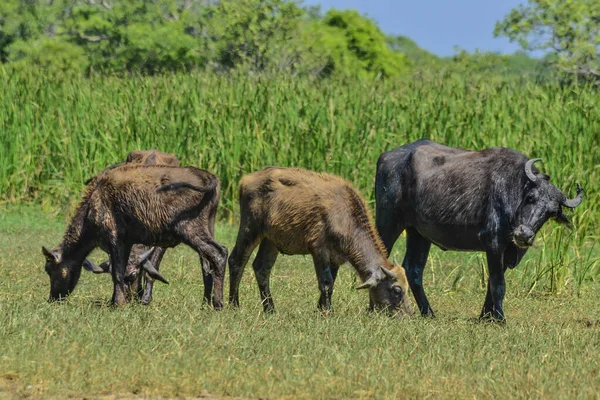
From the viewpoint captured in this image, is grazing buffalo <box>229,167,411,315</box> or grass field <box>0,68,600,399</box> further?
grazing buffalo <box>229,167,411,315</box>

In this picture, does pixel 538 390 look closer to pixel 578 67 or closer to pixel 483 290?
pixel 483 290

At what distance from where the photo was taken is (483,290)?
39.5ft

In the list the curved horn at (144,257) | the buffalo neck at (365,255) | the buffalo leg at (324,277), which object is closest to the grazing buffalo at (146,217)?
the curved horn at (144,257)

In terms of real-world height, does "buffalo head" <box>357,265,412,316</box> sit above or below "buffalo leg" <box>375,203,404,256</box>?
below

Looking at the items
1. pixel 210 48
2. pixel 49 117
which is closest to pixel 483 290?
pixel 49 117

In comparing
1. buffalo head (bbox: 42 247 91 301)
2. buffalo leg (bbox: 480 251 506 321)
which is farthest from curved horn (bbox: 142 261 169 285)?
buffalo leg (bbox: 480 251 506 321)

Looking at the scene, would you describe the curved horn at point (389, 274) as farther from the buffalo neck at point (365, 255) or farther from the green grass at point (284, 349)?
the green grass at point (284, 349)

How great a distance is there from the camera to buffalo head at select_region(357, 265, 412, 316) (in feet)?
31.2

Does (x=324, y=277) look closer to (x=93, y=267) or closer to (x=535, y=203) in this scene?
(x=535, y=203)

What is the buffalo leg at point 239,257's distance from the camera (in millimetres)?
10000

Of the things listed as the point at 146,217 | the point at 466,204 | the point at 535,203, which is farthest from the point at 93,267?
the point at 535,203

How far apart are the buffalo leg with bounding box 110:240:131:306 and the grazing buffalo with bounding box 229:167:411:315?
1209 mm

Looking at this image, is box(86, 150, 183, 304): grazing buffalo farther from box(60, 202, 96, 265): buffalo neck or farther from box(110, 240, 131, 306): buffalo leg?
box(110, 240, 131, 306): buffalo leg

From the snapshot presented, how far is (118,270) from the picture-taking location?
31.8ft
